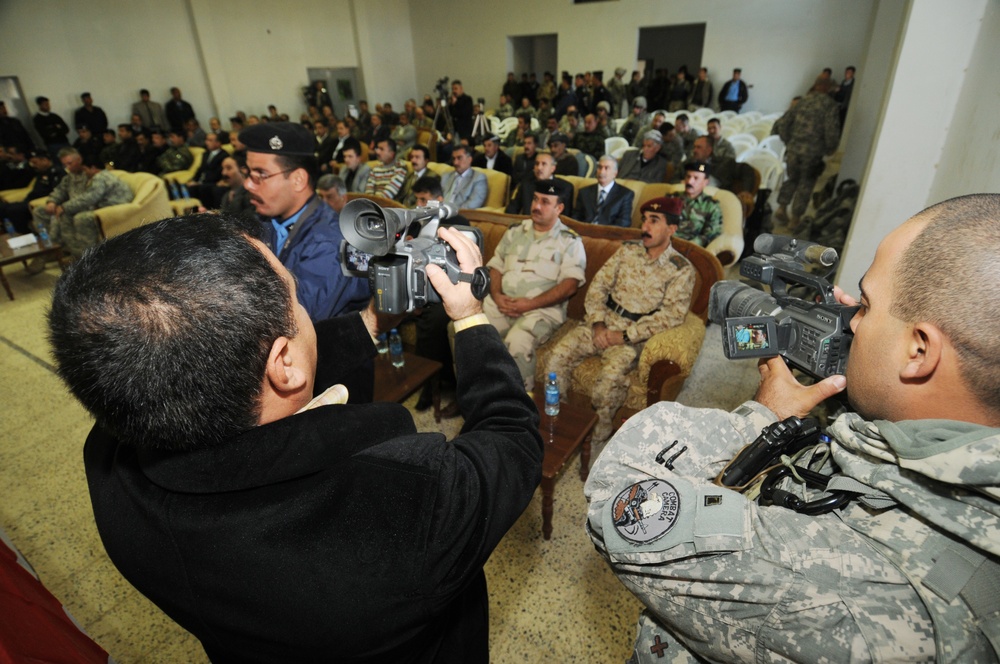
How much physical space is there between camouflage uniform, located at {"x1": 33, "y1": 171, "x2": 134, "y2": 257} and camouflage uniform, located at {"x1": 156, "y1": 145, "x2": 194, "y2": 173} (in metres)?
2.52

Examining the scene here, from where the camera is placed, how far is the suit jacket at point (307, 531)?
547 millimetres

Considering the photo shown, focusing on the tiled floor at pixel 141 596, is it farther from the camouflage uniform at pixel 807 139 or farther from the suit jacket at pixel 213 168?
the suit jacket at pixel 213 168

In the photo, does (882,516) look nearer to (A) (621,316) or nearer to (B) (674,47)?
(A) (621,316)

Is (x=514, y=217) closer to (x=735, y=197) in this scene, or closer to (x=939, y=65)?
(x=735, y=197)

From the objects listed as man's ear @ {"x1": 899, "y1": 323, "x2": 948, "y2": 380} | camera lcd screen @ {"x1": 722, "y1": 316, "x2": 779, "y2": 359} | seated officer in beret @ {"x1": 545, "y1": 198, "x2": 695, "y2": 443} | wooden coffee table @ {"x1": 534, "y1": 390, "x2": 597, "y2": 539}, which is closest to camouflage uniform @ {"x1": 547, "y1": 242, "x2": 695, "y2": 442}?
seated officer in beret @ {"x1": 545, "y1": 198, "x2": 695, "y2": 443}

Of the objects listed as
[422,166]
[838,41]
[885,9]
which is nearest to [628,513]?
[422,166]

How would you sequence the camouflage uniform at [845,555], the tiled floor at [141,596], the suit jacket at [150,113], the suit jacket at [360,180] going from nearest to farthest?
the camouflage uniform at [845,555] → the tiled floor at [141,596] → the suit jacket at [360,180] → the suit jacket at [150,113]

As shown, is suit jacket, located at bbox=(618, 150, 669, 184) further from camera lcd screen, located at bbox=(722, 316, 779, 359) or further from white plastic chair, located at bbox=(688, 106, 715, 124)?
white plastic chair, located at bbox=(688, 106, 715, 124)

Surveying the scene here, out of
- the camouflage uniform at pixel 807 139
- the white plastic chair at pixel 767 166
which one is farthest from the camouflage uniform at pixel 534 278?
the camouflage uniform at pixel 807 139

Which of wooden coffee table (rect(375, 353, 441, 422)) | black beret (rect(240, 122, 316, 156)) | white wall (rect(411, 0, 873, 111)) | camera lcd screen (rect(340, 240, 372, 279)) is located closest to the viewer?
camera lcd screen (rect(340, 240, 372, 279))

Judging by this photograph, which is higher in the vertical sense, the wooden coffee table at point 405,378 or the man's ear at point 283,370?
the man's ear at point 283,370

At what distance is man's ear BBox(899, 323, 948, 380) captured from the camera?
1.86 ft

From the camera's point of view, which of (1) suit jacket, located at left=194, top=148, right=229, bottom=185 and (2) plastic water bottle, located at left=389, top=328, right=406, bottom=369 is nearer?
(2) plastic water bottle, located at left=389, top=328, right=406, bottom=369

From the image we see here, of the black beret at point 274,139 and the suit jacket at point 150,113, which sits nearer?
the black beret at point 274,139
